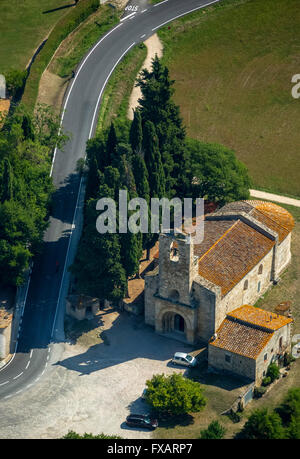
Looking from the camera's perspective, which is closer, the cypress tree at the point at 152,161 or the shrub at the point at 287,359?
the shrub at the point at 287,359

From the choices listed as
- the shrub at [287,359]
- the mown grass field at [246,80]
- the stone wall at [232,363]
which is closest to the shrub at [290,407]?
the stone wall at [232,363]

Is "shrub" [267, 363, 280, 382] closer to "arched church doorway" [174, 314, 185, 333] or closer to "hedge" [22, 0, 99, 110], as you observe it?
"arched church doorway" [174, 314, 185, 333]

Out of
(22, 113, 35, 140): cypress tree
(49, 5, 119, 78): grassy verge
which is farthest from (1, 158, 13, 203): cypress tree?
(49, 5, 119, 78): grassy verge

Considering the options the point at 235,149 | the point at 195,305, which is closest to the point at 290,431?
the point at 195,305

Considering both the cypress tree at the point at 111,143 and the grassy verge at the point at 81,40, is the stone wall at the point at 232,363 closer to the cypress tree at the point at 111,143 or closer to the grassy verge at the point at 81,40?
the cypress tree at the point at 111,143

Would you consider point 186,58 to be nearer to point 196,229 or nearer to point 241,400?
point 196,229
